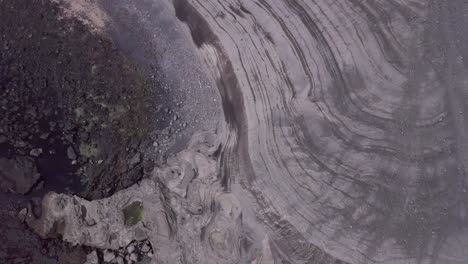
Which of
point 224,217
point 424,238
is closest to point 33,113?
point 224,217

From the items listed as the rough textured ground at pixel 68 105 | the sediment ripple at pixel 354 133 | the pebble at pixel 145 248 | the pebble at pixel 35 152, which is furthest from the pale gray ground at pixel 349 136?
the pebble at pixel 35 152

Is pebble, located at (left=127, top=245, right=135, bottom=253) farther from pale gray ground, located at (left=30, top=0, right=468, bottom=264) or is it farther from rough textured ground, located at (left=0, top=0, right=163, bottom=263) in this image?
pale gray ground, located at (left=30, top=0, right=468, bottom=264)

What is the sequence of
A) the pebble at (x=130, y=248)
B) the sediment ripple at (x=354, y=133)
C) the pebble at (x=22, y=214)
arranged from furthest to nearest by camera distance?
1. the pebble at (x=130, y=248)
2. the pebble at (x=22, y=214)
3. the sediment ripple at (x=354, y=133)

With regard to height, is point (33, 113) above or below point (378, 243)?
below

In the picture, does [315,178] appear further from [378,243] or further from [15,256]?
[15,256]

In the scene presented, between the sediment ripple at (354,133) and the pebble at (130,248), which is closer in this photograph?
the sediment ripple at (354,133)

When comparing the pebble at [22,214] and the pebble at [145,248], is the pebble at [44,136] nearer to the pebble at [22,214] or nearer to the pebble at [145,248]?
the pebble at [22,214]

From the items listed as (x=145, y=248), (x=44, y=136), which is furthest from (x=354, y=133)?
(x=44, y=136)

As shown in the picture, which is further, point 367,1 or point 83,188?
point 83,188

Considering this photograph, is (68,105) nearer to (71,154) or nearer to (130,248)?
(71,154)

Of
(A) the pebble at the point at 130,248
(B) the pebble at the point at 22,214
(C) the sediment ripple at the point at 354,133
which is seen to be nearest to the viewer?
(C) the sediment ripple at the point at 354,133
